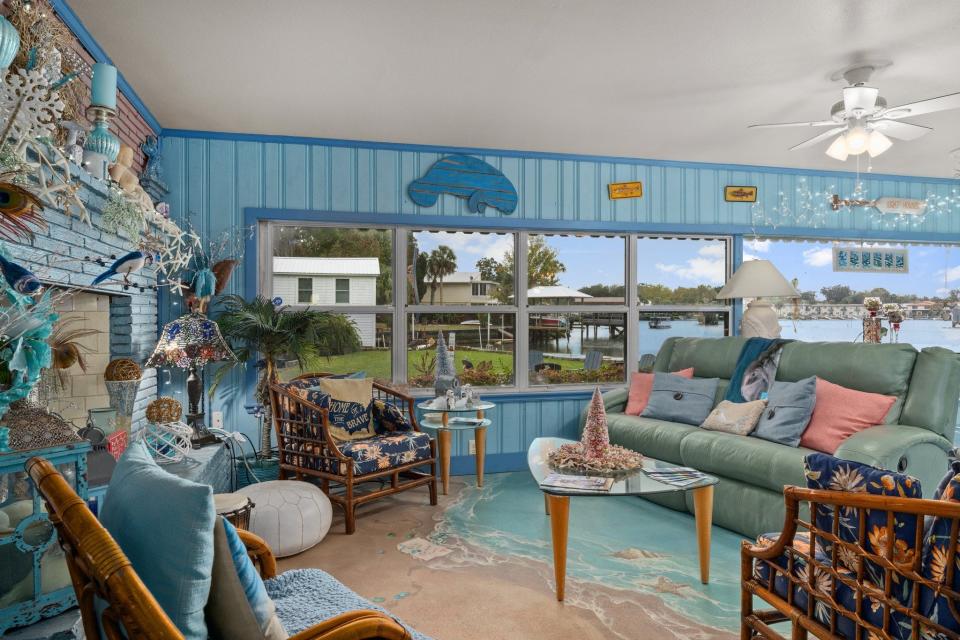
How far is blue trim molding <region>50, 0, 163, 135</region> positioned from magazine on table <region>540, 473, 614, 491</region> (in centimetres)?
278

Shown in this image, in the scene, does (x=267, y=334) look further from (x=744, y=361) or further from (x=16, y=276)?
(x=744, y=361)

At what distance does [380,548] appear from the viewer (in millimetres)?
3062

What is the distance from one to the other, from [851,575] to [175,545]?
148 cm

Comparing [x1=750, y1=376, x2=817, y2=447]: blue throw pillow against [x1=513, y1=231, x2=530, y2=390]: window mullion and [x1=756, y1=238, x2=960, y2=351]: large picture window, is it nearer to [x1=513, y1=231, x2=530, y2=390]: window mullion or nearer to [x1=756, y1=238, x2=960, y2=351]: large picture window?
[x1=513, y1=231, x2=530, y2=390]: window mullion

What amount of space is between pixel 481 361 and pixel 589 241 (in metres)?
1.34

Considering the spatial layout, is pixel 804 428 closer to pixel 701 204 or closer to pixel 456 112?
A: pixel 701 204

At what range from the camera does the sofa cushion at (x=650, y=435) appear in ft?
12.2

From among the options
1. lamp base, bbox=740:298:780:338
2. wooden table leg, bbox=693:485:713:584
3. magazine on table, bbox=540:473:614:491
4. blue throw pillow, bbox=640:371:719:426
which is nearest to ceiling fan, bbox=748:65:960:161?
lamp base, bbox=740:298:780:338

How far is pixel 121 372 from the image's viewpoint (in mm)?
2744

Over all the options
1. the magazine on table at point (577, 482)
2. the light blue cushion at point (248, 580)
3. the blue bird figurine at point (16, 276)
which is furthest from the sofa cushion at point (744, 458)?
the blue bird figurine at point (16, 276)

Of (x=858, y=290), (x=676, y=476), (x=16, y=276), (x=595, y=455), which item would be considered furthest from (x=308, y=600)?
(x=858, y=290)

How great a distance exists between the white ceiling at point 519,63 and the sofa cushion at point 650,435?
2001 millimetres

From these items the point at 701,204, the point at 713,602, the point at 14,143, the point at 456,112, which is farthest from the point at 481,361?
the point at 14,143

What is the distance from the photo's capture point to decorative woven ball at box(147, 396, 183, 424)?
3.19 metres
